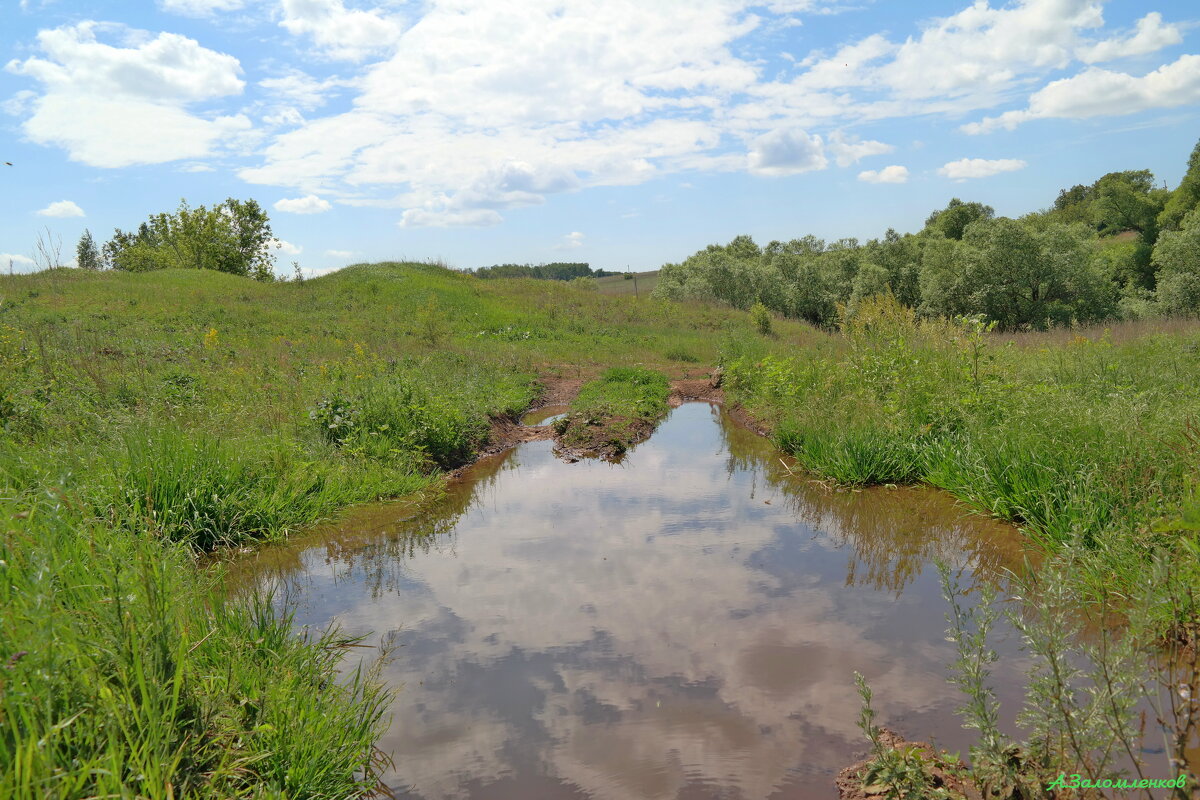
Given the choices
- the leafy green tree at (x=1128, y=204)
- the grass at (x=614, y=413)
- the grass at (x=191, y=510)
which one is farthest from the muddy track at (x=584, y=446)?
the leafy green tree at (x=1128, y=204)

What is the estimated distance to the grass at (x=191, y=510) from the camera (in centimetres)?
250

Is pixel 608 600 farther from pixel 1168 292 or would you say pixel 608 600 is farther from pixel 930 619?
pixel 1168 292

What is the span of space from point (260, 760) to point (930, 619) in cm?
424

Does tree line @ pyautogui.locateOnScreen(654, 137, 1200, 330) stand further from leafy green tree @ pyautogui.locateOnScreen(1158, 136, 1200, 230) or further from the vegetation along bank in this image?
the vegetation along bank

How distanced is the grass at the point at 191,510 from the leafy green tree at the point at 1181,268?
2942 centimetres

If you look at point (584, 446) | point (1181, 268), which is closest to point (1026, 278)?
point (1181, 268)

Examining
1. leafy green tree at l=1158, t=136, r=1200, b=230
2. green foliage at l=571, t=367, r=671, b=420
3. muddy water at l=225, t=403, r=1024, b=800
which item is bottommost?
muddy water at l=225, t=403, r=1024, b=800

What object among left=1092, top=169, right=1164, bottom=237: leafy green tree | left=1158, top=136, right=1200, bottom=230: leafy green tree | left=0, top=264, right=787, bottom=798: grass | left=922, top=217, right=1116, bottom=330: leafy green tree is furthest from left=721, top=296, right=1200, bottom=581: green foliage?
left=1092, top=169, right=1164, bottom=237: leafy green tree

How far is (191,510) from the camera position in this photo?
623 cm

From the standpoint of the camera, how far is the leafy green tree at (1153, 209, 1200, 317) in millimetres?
32250

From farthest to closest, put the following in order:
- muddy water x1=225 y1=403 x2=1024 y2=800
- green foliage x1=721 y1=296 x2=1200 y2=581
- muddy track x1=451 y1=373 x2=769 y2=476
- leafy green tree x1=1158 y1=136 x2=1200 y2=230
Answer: leafy green tree x1=1158 y1=136 x2=1200 y2=230
muddy track x1=451 y1=373 x2=769 y2=476
green foliage x1=721 y1=296 x2=1200 y2=581
muddy water x1=225 y1=403 x2=1024 y2=800

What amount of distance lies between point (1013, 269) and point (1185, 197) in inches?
768

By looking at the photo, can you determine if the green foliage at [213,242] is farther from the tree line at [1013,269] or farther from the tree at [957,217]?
the tree at [957,217]

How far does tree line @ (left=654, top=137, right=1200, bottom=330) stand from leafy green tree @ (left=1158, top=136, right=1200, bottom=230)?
79 mm
